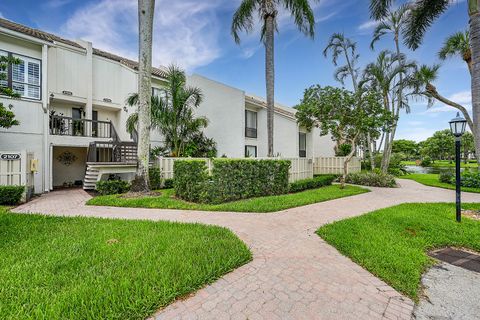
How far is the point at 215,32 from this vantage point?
46.0 feet

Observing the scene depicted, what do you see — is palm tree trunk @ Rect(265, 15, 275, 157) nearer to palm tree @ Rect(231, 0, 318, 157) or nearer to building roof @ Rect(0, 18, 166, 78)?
palm tree @ Rect(231, 0, 318, 157)

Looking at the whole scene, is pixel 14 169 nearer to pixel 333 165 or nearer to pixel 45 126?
pixel 45 126

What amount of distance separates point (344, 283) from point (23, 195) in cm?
1174

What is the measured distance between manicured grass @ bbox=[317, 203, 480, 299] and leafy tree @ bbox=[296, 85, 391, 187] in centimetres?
572

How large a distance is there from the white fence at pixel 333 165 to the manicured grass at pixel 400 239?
428 inches

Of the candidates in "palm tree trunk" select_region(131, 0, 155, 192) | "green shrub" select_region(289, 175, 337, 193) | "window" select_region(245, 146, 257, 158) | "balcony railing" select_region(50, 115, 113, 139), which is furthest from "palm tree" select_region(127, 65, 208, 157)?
"green shrub" select_region(289, 175, 337, 193)

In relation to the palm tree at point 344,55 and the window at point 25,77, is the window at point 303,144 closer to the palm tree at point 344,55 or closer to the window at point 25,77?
the palm tree at point 344,55

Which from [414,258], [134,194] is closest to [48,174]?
[134,194]

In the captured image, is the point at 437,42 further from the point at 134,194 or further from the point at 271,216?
the point at 134,194

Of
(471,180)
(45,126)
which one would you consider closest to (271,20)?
(45,126)

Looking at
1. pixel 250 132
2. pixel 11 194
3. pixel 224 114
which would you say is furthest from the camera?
pixel 250 132

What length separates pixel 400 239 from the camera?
5.11 m

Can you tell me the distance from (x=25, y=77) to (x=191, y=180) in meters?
11.0

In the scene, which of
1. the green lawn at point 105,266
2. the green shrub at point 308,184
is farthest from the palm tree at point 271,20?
the green lawn at point 105,266
